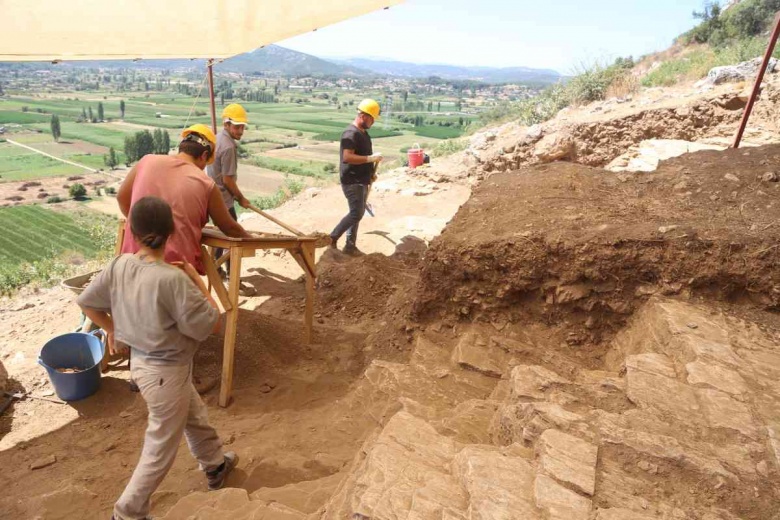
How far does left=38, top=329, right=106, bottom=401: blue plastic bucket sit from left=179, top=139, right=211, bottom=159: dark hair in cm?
194

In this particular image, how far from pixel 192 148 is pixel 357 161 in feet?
10.0

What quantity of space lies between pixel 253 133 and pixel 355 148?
33585 mm

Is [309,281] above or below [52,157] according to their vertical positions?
above

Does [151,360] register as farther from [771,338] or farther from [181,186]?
[771,338]

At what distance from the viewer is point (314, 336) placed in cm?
488

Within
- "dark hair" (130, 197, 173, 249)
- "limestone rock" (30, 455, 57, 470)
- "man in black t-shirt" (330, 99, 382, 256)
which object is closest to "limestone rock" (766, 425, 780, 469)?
"dark hair" (130, 197, 173, 249)

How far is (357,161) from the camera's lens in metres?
6.32

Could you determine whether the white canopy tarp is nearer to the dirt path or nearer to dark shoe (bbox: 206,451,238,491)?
dark shoe (bbox: 206,451,238,491)

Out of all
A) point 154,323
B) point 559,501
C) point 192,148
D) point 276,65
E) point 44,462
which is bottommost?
point 44,462

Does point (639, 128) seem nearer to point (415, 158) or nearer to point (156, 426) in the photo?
point (415, 158)

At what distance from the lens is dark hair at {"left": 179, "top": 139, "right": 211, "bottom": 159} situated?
349cm

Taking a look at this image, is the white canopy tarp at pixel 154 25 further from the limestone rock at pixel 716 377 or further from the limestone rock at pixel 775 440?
the limestone rock at pixel 775 440

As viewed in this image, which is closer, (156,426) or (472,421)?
(156,426)

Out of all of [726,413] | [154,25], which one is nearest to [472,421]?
[726,413]
